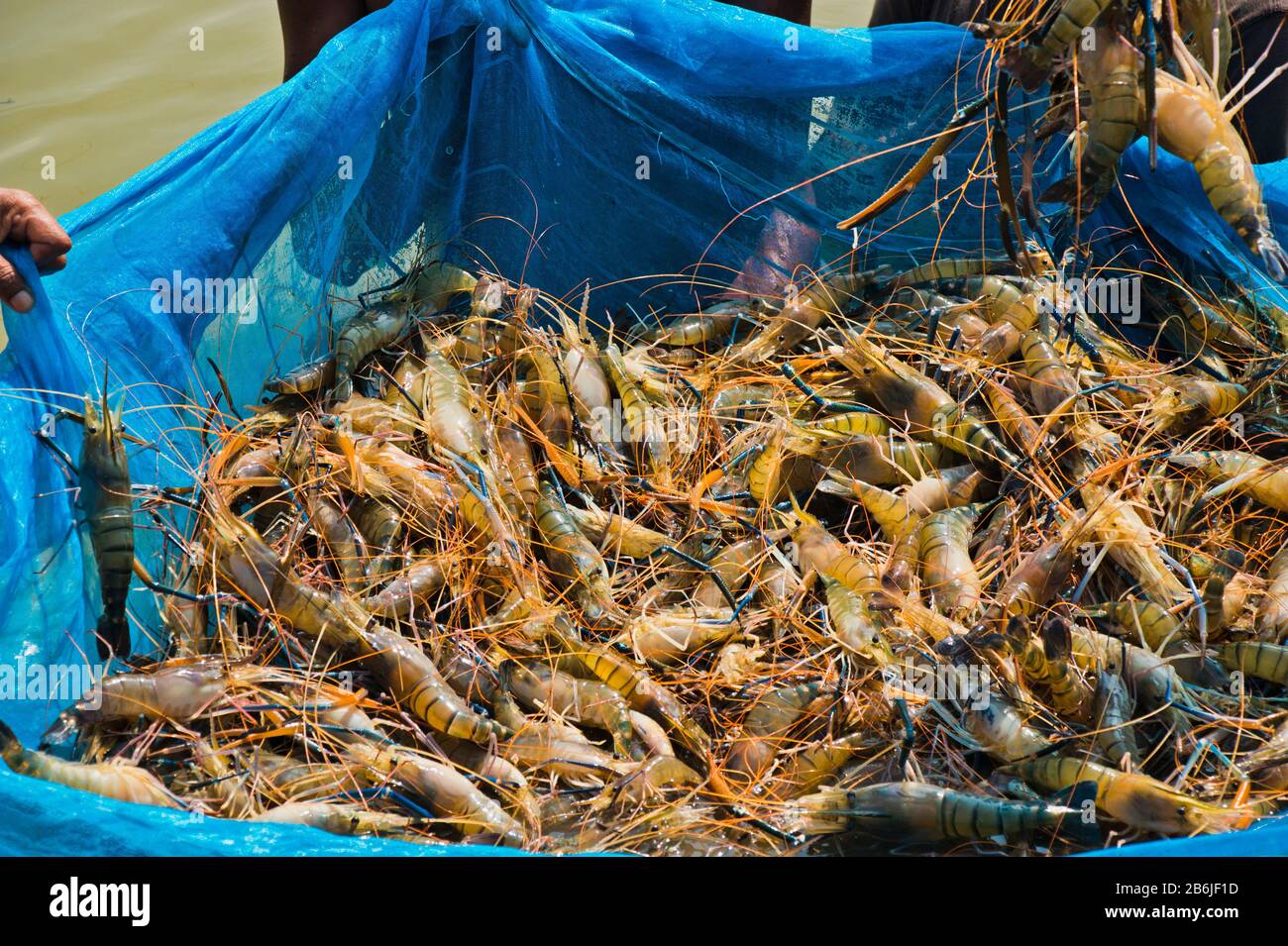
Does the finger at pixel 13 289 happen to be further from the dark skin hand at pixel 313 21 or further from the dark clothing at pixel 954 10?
the dark clothing at pixel 954 10

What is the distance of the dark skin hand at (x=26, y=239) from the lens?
2.00 meters

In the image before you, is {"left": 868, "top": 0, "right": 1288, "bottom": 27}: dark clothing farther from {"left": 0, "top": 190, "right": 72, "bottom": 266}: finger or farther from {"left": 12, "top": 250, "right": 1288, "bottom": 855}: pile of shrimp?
{"left": 0, "top": 190, "right": 72, "bottom": 266}: finger

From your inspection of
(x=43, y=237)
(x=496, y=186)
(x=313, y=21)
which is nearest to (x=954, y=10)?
(x=496, y=186)

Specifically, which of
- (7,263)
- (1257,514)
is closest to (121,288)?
(7,263)

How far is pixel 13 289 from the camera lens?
200cm

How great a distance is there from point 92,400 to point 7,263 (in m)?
0.29

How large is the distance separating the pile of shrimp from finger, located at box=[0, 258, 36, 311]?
9.8 inches

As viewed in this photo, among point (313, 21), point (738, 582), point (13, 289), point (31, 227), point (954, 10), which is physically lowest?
point (738, 582)

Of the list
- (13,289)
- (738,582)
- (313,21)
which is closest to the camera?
(13,289)

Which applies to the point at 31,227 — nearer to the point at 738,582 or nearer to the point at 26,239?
the point at 26,239

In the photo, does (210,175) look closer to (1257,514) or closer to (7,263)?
(7,263)

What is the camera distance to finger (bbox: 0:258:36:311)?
199 cm

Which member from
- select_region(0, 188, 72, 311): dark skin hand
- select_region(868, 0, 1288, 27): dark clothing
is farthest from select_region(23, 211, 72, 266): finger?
select_region(868, 0, 1288, 27): dark clothing

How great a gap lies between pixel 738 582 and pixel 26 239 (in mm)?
1598
